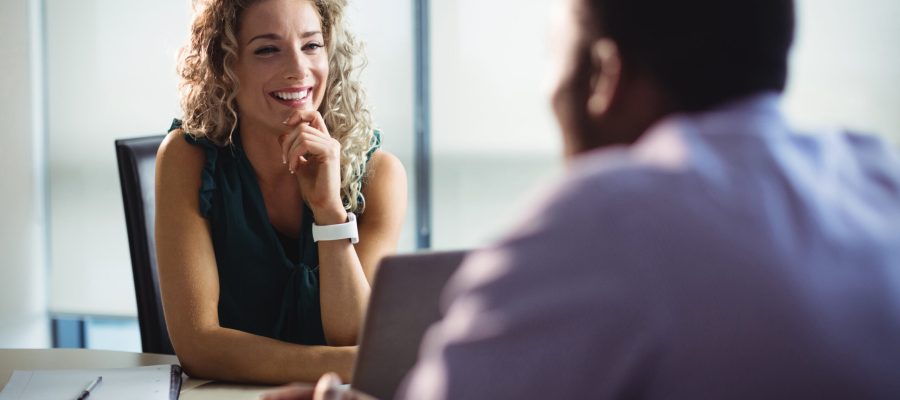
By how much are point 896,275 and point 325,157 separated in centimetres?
131

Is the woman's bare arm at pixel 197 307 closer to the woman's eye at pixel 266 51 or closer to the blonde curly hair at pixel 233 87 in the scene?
the blonde curly hair at pixel 233 87

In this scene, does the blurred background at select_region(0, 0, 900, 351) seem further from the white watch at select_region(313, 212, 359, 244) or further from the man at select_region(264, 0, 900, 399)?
the man at select_region(264, 0, 900, 399)

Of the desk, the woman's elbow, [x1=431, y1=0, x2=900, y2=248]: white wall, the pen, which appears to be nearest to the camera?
the pen

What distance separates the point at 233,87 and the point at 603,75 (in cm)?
141

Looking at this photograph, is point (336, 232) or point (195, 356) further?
point (336, 232)

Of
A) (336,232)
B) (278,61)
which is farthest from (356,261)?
(278,61)

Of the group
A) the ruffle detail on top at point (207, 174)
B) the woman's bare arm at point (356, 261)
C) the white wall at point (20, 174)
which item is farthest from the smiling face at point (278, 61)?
the white wall at point (20, 174)

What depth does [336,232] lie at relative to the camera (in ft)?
5.85

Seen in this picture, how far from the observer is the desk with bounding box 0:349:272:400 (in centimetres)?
140

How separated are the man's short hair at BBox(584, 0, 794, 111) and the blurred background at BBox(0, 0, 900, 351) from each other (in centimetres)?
321

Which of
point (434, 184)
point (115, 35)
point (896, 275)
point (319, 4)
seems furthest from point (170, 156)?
point (115, 35)

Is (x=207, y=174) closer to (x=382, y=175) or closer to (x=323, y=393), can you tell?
(x=382, y=175)

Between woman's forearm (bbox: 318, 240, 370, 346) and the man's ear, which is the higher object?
the man's ear

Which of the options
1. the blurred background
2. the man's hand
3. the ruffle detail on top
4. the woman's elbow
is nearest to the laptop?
the man's hand
